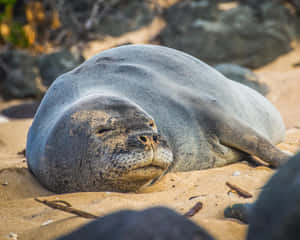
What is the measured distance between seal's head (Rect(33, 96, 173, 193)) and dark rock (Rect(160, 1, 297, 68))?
8.19m

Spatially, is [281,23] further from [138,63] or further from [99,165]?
[99,165]

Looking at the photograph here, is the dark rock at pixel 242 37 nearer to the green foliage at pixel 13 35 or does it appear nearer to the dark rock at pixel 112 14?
the dark rock at pixel 112 14

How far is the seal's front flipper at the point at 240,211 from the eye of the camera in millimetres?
1820

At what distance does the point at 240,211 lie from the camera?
6.08ft

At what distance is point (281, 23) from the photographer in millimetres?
10484

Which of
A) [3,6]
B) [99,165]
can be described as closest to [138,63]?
[99,165]

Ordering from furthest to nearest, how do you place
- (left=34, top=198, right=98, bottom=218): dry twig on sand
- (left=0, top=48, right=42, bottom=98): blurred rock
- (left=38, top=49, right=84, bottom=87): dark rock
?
1. (left=0, top=48, right=42, bottom=98): blurred rock
2. (left=38, top=49, right=84, bottom=87): dark rock
3. (left=34, top=198, right=98, bottom=218): dry twig on sand

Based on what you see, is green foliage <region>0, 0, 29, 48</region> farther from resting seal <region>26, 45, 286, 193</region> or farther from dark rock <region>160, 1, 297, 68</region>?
resting seal <region>26, 45, 286, 193</region>

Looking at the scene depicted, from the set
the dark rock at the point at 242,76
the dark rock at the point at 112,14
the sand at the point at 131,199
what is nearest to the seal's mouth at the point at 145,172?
the sand at the point at 131,199

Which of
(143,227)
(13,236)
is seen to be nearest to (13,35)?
(13,236)

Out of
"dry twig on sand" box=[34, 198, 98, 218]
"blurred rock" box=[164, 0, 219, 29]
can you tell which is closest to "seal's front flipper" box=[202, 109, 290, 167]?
"dry twig on sand" box=[34, 198, 98, 218]

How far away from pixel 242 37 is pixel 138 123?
864 centimetres

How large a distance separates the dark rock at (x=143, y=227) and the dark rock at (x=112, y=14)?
44.0 ft

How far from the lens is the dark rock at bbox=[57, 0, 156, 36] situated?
46.0 feet
